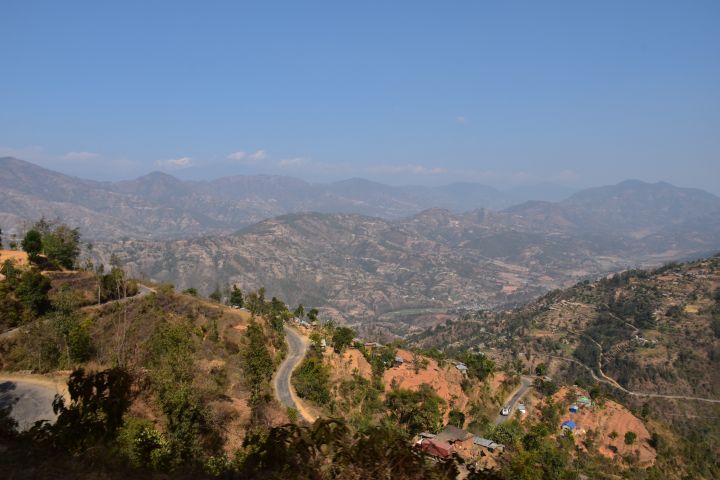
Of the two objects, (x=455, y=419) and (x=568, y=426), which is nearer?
(x=455, y=419)

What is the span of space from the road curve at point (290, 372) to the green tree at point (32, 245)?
3026 cm

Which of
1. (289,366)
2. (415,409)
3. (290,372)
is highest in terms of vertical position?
(290,372)

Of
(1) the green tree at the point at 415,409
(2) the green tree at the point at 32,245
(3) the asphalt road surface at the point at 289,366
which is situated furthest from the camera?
(2) the green tree at the point at 32,245

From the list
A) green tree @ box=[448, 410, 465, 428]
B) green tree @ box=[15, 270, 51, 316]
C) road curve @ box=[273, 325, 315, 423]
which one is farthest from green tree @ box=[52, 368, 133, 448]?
green tree @ box=[448, 410, 465, 428]

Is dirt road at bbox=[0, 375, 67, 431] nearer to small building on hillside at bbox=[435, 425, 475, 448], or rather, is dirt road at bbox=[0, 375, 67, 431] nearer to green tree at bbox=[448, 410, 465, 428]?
small building on hillside at bbox=[435, 425, 475, 448]

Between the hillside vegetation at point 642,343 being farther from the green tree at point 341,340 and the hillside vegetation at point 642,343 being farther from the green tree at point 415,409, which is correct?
the green tree at point 341,340

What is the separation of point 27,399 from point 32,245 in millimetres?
36263

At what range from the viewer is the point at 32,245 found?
4997cm

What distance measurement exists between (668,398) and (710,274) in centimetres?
6852

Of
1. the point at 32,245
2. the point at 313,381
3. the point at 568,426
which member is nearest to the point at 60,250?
the point at 32,245

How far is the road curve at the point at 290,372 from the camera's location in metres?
36.0

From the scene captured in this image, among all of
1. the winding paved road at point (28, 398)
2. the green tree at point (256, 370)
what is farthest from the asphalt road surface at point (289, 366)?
the winding paved road at point (28, 398)

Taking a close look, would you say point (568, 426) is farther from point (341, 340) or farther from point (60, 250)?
point (60, 250)

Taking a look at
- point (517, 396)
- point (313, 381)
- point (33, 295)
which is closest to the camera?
point (33, 295)
